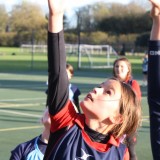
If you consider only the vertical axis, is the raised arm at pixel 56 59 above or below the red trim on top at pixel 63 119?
above

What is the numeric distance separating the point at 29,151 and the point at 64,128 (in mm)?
1343

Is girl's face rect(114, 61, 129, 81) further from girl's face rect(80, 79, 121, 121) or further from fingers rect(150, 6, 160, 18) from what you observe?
fingers rect(150, 6, 160, 18)

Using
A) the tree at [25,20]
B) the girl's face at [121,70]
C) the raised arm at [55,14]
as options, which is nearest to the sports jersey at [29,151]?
the raised arm at [55,14]

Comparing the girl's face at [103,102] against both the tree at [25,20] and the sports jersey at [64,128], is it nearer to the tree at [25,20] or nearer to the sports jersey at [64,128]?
the sports jersey at [64,128]

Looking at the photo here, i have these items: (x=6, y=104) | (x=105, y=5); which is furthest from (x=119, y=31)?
(x=6, y=104)

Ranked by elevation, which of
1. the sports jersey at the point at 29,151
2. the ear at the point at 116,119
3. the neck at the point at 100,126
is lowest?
the sports jersey at the point at 29,151

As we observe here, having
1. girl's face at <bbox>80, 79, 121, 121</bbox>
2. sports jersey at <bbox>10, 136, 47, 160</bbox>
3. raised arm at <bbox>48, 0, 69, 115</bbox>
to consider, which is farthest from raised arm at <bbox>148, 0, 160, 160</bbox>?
sports jersey at <bbox>10, 136, 47, 160</bbox>

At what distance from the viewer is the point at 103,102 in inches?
104

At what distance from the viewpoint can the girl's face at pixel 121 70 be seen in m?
6.75

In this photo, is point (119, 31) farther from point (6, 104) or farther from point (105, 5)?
point (6, 104)

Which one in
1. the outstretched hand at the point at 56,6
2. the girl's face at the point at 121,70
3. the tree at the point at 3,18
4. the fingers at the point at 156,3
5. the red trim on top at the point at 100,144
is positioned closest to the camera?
the fingers at the point at 156,3

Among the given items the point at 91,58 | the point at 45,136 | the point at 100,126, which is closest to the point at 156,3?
the point at 100,126

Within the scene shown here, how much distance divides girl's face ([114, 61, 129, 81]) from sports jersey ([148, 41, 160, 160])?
14.4 ft

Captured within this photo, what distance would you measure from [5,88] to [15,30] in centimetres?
7342
